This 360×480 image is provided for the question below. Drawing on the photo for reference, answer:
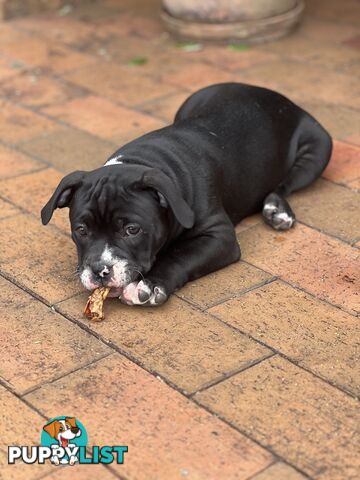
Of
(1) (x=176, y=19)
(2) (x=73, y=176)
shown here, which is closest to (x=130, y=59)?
(1) (x=176, y=19)

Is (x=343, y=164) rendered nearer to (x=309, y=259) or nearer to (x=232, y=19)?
(x=309, y=259)

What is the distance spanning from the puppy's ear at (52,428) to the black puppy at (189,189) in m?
0.82

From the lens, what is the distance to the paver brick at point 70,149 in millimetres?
6180

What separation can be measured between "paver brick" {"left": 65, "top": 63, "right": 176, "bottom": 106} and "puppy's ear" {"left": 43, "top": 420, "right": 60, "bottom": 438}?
385cm

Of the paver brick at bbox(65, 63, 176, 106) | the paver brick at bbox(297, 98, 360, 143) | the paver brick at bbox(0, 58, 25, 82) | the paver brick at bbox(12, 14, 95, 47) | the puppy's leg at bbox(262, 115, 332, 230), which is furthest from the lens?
the paver brick at bbox(12, 14, 95, 47)

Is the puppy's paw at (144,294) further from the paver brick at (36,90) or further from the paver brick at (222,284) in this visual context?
the paver brick at (36,90)

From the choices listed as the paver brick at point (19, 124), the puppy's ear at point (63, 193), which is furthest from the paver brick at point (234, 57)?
the puppy's ear at point (63, 193)

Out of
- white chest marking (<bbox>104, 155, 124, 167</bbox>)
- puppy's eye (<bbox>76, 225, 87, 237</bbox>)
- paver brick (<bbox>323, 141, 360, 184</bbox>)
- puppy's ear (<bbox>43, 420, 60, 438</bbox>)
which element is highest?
white chest marking (<bbox>104, 155, 124, 167</bbox>)

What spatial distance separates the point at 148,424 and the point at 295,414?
1.93 feet

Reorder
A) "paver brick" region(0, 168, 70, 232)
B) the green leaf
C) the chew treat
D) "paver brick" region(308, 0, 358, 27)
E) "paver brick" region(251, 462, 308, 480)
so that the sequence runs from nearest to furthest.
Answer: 1. "paver brick" region(251, 462, 308, 480)
2. the chew treat
3. "paver brick" region(0, 168, 70, 232)
4. the green leaf
5. "paver brick" region(308, 0, 358, 27)

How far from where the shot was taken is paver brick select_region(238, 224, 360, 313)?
15.4 feet

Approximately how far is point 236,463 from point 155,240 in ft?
4.46

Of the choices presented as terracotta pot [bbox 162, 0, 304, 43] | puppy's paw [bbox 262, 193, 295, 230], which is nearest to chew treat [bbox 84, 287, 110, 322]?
puppy's paw [bbox 262, 193, 295, 230]

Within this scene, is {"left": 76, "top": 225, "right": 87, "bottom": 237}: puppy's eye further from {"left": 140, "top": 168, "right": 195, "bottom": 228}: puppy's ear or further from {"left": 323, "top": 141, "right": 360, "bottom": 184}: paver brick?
{"left": 323, "top": 141, "right": 360, "bottom": 184}: paver brick
